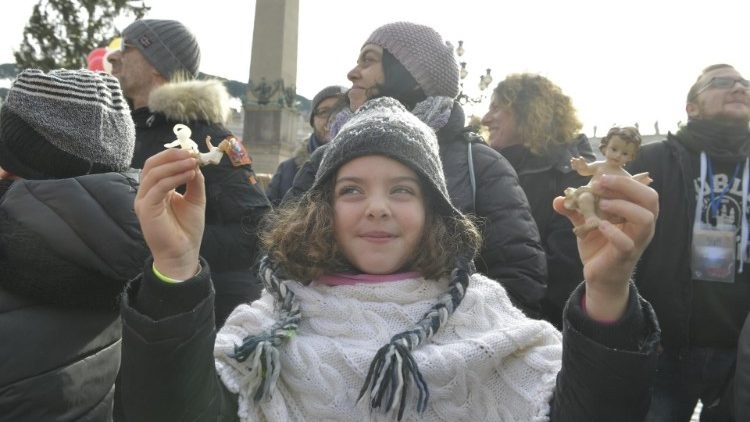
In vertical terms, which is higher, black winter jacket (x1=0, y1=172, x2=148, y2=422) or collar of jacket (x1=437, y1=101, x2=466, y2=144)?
collar of jacket (x1=437, y1=101, x2=466, y2=144)

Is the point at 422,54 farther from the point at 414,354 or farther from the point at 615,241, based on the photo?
the point at 615,241

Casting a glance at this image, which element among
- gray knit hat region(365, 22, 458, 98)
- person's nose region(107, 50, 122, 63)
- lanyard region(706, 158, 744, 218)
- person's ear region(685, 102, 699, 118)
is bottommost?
lanyard region(706, 158, 744, 218)

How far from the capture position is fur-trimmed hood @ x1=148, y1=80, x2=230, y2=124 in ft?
9.89

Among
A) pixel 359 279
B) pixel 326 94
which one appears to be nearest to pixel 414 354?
pixel 359 279

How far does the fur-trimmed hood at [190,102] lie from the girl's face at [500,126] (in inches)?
53.5

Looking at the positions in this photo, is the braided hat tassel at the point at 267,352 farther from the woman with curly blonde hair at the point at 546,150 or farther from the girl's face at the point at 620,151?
the woman with curly blonde hair at the point at 546,150

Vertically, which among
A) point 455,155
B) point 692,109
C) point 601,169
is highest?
point 692,109

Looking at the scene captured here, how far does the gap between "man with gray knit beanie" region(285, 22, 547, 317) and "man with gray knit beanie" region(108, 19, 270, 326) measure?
549 millimetres

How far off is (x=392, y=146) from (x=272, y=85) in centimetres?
1362

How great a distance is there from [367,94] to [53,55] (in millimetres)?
13904

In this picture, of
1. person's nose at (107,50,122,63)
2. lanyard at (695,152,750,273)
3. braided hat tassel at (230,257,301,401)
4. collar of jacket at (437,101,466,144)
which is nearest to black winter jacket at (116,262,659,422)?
braided hat tassel at (230,257,301,401)

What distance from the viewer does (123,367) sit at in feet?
4.57

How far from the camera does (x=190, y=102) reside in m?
3.03

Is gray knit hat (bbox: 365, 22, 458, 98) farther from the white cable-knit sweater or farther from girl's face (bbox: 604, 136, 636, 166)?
girl's face (bbox: 604, 136, 636, 166)
